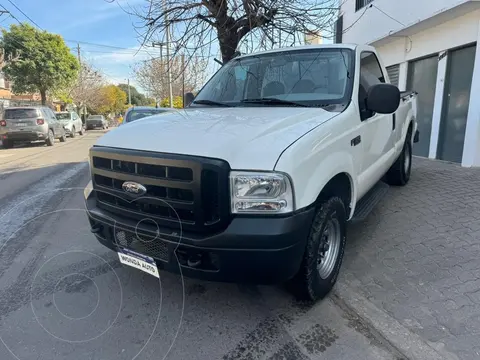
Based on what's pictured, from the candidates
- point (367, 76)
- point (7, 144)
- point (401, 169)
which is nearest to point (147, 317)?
point (367, 76)

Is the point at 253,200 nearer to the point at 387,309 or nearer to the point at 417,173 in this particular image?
the point at 387,309

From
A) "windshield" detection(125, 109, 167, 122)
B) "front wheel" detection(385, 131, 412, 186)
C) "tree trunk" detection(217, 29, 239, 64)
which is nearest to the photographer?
"front wheel" detection(385, 131, 412, 186)

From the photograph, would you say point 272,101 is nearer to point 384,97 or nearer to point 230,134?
point 384,97

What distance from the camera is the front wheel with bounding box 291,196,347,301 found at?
249 cm

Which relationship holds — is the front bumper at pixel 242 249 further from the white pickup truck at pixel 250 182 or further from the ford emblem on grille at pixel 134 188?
the ford emblem on grille at pixel 134 188

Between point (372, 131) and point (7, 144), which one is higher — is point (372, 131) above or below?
above

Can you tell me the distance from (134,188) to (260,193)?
3.04ft

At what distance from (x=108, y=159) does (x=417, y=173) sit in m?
6.32

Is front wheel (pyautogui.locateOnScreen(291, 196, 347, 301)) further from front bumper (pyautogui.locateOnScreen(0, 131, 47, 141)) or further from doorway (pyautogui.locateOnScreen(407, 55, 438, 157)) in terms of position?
front bumper (pyautogui.locateOnScreen(0, 131, 47, 141))

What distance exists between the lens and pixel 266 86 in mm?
3611

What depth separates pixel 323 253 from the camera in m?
2.83

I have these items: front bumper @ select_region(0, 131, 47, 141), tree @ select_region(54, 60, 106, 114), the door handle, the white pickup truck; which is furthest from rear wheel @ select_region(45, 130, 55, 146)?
tree @ select_region(54, 60, 106, 114)

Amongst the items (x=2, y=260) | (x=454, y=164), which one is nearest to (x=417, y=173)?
(x=454, y=164)

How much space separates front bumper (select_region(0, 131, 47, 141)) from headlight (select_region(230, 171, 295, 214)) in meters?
15.6
